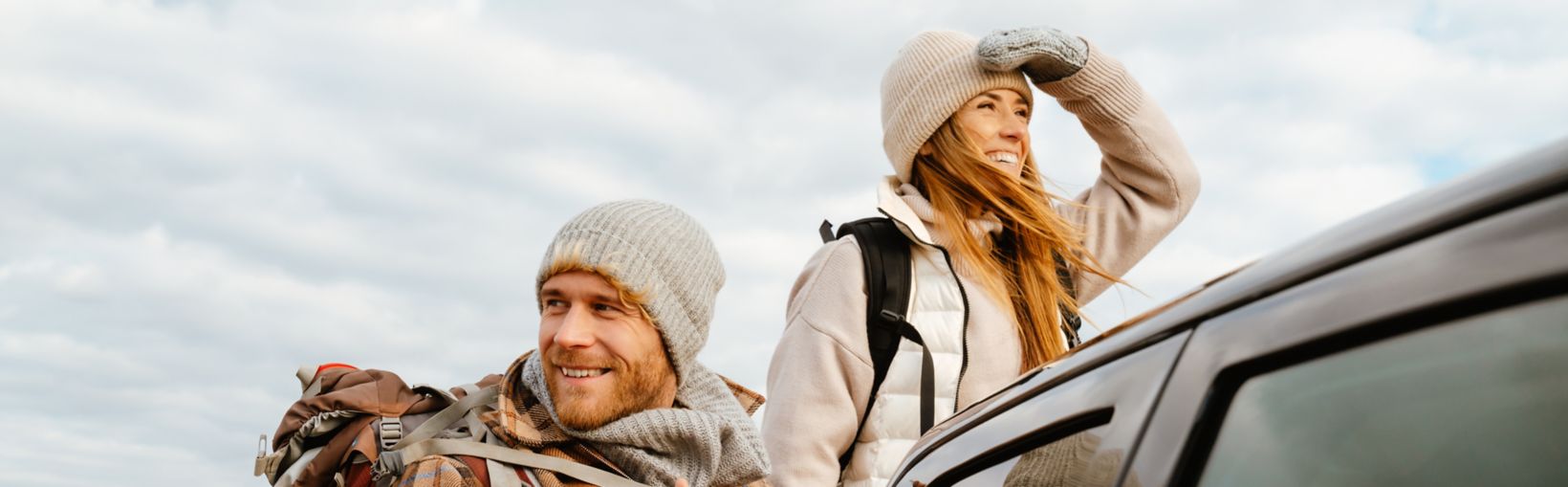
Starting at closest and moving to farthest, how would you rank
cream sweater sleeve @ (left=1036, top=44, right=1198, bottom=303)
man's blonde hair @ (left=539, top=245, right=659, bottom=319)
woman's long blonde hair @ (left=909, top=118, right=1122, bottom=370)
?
man's blonde hair @ (left=539, top=245, right=659, bottom=319) → woman's long blonde hair @ (left=909, top=118, right=1122, bottom=370) → cream sweater sleeve @ (left=1036, top=44, right=1198, bottom=303)

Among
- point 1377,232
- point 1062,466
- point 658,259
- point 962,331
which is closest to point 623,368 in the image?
point 658,259

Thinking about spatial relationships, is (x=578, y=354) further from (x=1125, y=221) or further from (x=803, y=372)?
(x=1125, y=221)

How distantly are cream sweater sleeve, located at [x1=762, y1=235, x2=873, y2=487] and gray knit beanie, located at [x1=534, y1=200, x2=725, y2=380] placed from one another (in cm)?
29

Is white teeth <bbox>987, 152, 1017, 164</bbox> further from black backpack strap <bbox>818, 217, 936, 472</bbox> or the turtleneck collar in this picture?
black backpack strap <bbox>818, 217, 936, 472</bbox>

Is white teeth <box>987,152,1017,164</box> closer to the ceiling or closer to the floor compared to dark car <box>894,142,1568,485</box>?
closer to the ceiling

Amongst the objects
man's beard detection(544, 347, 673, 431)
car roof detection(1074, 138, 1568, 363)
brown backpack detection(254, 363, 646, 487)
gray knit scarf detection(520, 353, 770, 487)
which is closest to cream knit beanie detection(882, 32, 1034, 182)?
gray knit scarf detection(520, 353, 770, 487)

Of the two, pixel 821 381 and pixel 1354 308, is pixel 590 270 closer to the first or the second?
pixel 821 381

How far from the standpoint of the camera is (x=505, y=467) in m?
3.21

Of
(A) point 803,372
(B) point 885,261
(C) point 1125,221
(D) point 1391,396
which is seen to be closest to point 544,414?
(A) point 803,372

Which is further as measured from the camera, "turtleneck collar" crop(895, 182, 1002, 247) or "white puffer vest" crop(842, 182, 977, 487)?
"turtleneck collar" crop(895, 182, 1002, 247)

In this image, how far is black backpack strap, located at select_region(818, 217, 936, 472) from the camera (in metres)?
3.74

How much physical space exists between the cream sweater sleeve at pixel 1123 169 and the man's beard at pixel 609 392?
1641 mm

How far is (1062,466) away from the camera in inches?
55.6

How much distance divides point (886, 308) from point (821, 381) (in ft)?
0.96
